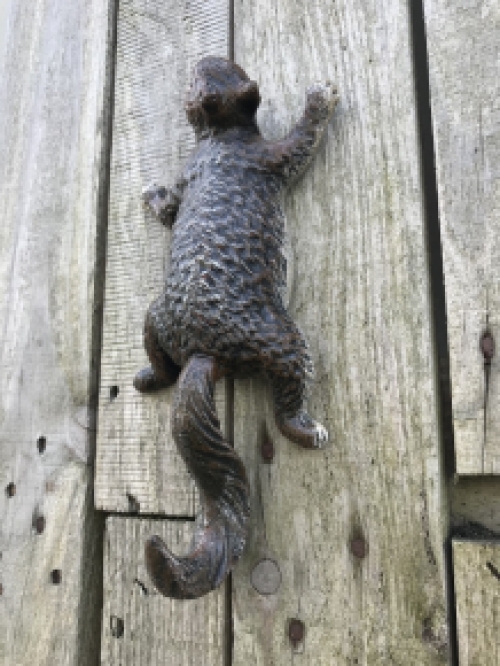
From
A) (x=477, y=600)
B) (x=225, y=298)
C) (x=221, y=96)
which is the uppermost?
(x=221, y=96)

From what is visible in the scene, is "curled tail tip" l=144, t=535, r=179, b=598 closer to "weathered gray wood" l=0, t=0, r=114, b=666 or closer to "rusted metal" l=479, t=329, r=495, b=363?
"weathered gray wood" l=0, t=0, r=114, b=666

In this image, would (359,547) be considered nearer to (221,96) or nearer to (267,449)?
(267,449)

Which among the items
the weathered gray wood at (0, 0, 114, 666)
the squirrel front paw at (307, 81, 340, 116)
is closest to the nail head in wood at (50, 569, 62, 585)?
the weathered gray wood at (0, 0, 114, 666)

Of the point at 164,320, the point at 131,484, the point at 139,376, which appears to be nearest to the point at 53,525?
the point at 131,484

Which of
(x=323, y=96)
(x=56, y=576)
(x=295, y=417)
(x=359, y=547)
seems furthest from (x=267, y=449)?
(x=323, y=96)

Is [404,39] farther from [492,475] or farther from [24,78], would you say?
[24,78]

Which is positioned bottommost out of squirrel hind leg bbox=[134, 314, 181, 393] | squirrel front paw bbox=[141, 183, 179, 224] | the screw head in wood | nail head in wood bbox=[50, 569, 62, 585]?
the screw head in wood
